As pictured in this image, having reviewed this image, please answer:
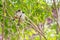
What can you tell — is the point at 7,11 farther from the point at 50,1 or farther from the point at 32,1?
the point at 50,1

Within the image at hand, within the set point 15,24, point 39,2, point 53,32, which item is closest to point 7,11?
point 15,24

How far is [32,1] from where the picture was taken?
1.54 metres

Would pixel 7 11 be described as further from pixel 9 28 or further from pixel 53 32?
pixel 53 32

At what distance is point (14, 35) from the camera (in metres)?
1.61

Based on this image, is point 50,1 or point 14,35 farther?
point 50,1

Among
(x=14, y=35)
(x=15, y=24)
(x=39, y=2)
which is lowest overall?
(x=14, y=35)

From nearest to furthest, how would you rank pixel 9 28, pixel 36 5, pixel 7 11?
pixel 7 11, pixel 9 28, pixel 36 5

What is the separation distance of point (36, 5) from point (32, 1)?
0.07 metres

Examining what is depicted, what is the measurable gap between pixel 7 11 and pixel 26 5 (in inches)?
9.0

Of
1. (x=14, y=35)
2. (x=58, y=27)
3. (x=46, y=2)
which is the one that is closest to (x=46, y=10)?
(x=46, y=2)

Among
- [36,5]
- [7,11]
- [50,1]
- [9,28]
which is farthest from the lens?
[50,1]

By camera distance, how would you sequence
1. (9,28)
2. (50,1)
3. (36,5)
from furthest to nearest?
(50,1)
(36,5)
(9,28)

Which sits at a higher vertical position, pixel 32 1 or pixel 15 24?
pixel 32 1

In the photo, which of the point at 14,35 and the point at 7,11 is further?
the point at 14,35
